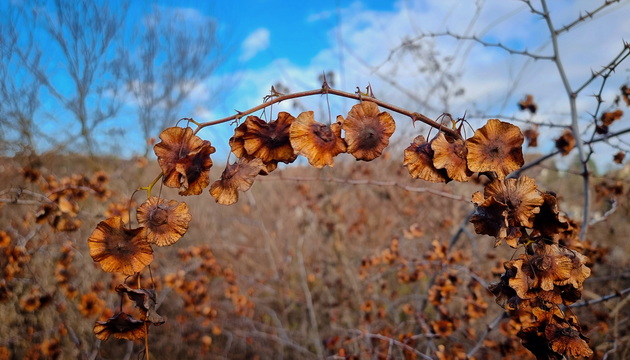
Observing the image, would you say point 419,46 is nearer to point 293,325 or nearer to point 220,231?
point 293,325

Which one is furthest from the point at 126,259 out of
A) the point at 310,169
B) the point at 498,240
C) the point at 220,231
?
the point at 220,231

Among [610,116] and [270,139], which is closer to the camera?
[270,139]

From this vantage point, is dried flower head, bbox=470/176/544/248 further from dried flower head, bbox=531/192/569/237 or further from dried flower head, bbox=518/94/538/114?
dried flower head, bbox=518/94/538/114

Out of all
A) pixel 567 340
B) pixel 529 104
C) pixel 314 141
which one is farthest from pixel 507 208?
pixel 529 104

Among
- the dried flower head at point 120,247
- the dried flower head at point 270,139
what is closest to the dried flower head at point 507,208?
the dried flower head at point 270,139

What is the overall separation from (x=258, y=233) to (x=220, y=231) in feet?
4.28

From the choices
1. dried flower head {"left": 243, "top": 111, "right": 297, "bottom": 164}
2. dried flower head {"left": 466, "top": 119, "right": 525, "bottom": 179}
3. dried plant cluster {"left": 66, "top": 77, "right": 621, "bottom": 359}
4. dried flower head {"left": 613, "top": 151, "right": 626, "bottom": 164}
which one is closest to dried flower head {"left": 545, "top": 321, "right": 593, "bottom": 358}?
dried plant cluster {"left": 66, "top": 77, "right": 621, "bottom": 359}

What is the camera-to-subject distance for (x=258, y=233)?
6.48 m

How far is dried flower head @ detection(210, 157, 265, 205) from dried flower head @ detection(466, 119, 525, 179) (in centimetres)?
46

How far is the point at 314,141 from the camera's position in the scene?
36.2 inches

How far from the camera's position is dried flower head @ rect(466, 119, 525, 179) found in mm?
929

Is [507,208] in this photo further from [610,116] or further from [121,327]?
[610,116]

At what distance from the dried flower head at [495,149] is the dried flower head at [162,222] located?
25.1 inches

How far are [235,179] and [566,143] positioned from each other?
196 centimetres
